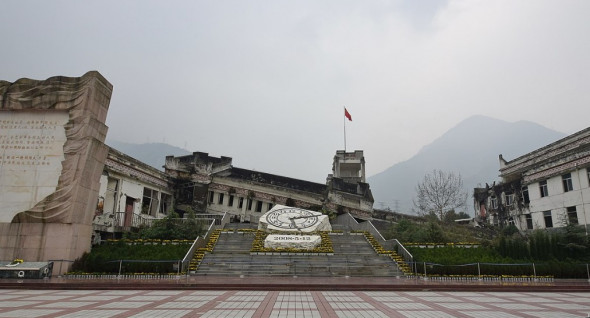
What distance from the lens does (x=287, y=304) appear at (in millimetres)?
9609

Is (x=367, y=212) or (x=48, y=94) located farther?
(x=367, y=212)

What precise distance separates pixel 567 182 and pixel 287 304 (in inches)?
984

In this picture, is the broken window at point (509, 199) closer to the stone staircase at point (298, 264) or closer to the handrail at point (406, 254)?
the handrail at point (406, 254)

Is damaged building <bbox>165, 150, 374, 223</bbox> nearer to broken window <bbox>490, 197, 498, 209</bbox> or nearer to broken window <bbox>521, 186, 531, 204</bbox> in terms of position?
broken window <bbox>521, 186, 531, 204</bbox>

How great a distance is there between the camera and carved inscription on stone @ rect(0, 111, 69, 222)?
16422mm

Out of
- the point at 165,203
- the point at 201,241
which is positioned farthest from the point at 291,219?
the point at 165,203

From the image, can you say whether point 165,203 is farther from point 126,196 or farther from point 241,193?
point 241,193

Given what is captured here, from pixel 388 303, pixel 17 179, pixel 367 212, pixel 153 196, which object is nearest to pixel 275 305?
pixel 388 303

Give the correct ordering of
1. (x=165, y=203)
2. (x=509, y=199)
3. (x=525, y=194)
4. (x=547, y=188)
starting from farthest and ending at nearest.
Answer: (x=509, y=199) → (x=525, y=194) → (x=165, y=203) → (x=547, y=188)

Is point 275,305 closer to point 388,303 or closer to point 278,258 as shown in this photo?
point 388,303

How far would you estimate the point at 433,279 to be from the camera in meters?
15.0

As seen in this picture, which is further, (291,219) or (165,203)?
(165,203)

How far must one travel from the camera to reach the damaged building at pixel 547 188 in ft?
79.8

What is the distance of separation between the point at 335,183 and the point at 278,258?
16102 mm
